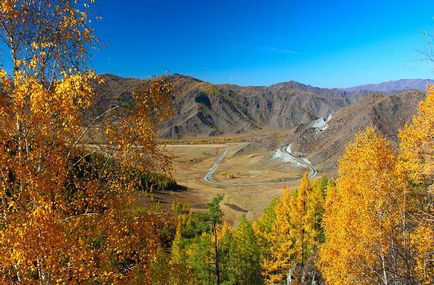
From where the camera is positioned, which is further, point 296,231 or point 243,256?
point 243,256

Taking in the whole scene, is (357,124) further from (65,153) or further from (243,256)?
(65,153)

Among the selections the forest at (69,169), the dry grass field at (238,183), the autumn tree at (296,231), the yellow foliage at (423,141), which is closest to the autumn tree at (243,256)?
the autumn tree at (296,231)

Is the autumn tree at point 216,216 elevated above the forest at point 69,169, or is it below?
below

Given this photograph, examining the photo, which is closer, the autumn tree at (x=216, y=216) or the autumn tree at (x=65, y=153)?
the autumn tree at (x=65, y=153)

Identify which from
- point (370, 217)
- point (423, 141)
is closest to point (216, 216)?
point (370, 217)

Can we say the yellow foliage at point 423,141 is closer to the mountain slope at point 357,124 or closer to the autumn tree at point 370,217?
the autumn tree at point 370,217

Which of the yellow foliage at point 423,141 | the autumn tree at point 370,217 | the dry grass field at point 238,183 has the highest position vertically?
the yellow foliage at point 423,141

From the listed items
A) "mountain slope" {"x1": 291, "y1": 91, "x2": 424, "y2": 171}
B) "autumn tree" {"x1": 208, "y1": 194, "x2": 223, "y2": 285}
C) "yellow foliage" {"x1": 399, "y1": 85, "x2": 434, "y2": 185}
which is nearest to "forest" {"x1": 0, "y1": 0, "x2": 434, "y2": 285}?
"yellow foliage" {"x1": 399, "y1": 85, "x2": 434, "y2": 185}

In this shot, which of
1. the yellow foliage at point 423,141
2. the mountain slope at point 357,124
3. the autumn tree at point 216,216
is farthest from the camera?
the mountain slope at point 357,124
